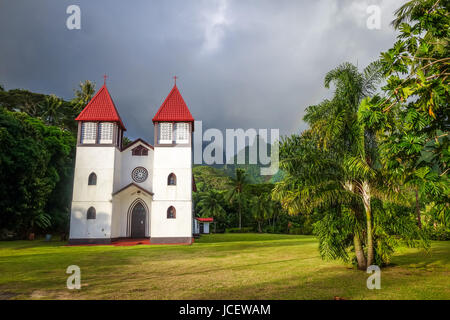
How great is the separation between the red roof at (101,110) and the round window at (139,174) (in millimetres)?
3599

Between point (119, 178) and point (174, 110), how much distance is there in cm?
664

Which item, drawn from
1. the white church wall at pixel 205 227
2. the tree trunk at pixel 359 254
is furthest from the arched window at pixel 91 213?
the white church wall at pixel 205 227

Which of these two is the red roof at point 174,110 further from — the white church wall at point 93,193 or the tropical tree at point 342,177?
the tropical tree at point 342,177

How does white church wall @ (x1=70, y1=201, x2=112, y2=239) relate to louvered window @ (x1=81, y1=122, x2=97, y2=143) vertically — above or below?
below

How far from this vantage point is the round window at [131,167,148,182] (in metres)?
23.0

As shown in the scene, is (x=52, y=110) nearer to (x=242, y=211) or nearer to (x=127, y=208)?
(x=127, y=208)

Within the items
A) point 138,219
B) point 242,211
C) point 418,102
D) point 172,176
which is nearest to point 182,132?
point 172,176

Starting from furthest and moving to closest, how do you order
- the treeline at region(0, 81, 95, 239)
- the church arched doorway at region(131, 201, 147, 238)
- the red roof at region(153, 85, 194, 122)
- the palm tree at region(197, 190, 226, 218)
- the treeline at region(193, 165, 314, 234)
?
the palm tree at region(197, 190, 226, 218) → the treeline at region(193, 165, 314, 234) → the church arched doorway at region(131, 201, 147, 238) → the red roof at region(153, 85, 194, 122) → the treeline at region(0, 81, 95, 239)

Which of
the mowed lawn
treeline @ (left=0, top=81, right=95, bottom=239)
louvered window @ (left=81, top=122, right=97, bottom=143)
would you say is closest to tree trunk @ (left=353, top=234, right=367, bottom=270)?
the mowed lawn

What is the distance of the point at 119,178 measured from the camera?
74.3ft

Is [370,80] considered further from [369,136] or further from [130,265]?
[130,265]

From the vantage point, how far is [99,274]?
30.2ft

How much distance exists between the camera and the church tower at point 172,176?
20.3m

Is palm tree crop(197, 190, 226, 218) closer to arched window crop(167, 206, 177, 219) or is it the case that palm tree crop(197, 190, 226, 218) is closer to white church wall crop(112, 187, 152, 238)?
white church wall crop(112, 187, 152, 238)
